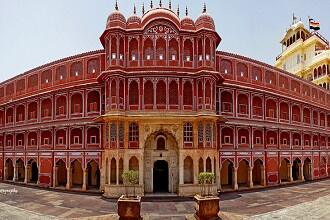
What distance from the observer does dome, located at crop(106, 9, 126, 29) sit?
28797mm

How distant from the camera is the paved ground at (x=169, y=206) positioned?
19859 millimetres

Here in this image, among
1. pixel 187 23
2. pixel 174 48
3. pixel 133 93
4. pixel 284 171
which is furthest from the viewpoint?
pixel 284 171

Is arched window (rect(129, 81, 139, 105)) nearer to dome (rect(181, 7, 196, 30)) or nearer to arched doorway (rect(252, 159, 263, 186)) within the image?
dome (rect(181, 7, 196, 30))

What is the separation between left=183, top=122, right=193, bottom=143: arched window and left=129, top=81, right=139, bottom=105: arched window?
5173 mm

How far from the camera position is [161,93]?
28.3 meters

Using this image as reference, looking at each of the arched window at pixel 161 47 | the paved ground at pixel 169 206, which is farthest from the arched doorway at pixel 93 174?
the arched window at pixel 161 47

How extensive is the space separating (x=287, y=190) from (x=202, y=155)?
11.1 metres

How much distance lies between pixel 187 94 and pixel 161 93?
2559 millimetres

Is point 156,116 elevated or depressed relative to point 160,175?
elevated

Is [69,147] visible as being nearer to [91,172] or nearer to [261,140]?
[91,172]

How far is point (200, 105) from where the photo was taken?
91.6ft

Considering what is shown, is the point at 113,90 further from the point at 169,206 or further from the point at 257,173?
the point at 257,173

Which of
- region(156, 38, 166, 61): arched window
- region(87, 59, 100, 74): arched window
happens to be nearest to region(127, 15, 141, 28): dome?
region(156, 38, 166, 61): arched window

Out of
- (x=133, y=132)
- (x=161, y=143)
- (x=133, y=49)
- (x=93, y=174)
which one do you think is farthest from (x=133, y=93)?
(x=93, y=174)
